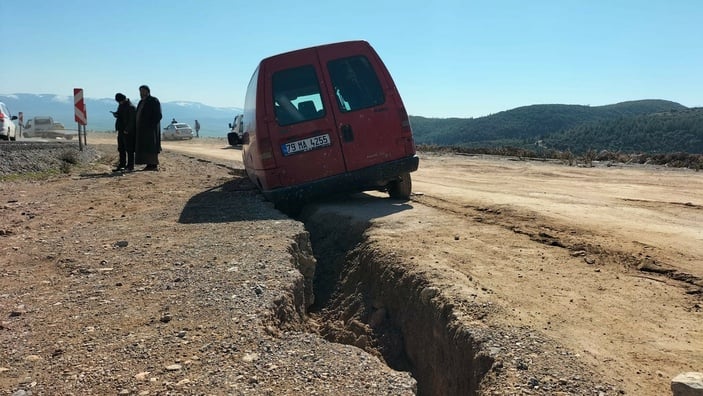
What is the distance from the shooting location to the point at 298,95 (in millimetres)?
6805

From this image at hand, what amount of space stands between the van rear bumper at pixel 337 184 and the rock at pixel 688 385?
15.7ft

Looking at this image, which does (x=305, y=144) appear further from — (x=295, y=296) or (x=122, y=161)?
(x=122, y=161)

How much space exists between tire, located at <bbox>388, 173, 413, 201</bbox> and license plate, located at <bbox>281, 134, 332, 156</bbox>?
1.30 m

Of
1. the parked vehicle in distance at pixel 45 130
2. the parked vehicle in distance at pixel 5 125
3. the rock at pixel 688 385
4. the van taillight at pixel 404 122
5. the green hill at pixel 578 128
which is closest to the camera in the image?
the rock at pixel 688 385

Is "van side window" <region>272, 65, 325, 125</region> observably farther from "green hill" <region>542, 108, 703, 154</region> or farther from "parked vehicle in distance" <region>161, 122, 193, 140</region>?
"parked vehicle in distance" <region>161, 122, 193, 140</region>

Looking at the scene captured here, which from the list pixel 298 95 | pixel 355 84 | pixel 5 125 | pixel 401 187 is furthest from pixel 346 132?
pixel 5 125

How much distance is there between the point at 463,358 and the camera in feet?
10.3

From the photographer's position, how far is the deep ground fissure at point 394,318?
3.26 meters

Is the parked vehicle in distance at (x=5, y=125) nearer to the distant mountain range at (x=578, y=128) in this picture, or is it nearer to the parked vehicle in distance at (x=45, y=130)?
the distant mountain range at (x=578, y=128)

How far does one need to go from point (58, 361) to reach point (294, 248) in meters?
2.55

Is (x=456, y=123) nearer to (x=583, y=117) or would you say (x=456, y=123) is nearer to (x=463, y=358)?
(x=583, y=117)

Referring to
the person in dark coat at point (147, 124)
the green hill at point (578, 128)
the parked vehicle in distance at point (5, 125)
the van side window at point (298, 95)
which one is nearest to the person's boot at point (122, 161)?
the person in dark coat at point (147, 124)

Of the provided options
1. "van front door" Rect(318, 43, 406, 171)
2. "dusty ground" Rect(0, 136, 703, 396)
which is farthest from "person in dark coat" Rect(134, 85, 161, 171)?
"van front door" Rect(318, 43, 406, 171)

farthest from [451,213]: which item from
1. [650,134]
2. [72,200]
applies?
[650,134]
